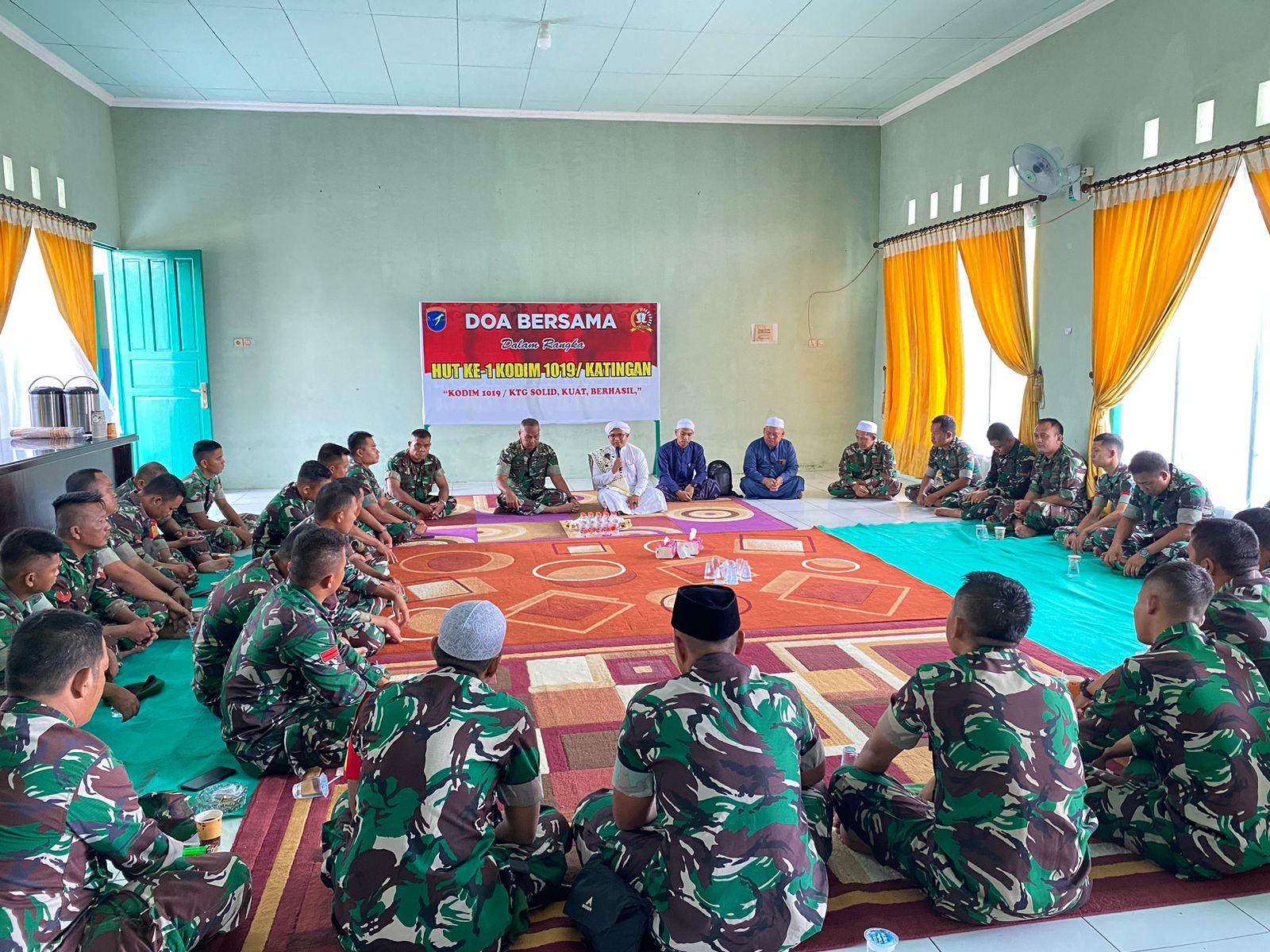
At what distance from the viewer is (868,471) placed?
343 inches

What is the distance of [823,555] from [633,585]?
153 cm

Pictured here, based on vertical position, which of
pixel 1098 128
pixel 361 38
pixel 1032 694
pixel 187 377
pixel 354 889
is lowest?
pixel 354 889

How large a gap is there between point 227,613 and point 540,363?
6.59m

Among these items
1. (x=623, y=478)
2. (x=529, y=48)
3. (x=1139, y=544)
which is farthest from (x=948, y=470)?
(x=529, y=48)

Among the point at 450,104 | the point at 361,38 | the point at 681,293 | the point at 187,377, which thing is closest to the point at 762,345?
the point at 681,293

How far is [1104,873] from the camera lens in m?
2.49

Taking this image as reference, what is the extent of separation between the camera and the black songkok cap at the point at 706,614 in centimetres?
205

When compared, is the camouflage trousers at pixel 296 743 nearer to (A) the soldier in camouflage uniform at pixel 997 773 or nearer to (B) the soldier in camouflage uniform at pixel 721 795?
(B) the soldier in camouflage uniform at pixel 721 795

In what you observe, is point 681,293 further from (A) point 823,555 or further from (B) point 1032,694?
(B) point 1032,694

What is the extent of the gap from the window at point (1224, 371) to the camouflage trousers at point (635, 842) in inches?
193

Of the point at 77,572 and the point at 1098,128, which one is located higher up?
the point at 1098,128

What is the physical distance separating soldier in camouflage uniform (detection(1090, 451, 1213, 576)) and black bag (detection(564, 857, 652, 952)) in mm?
4364

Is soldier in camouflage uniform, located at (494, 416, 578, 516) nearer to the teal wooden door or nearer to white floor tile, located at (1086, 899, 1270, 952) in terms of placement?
the teal wooden door

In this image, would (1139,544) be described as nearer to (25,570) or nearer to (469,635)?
(469,635)
